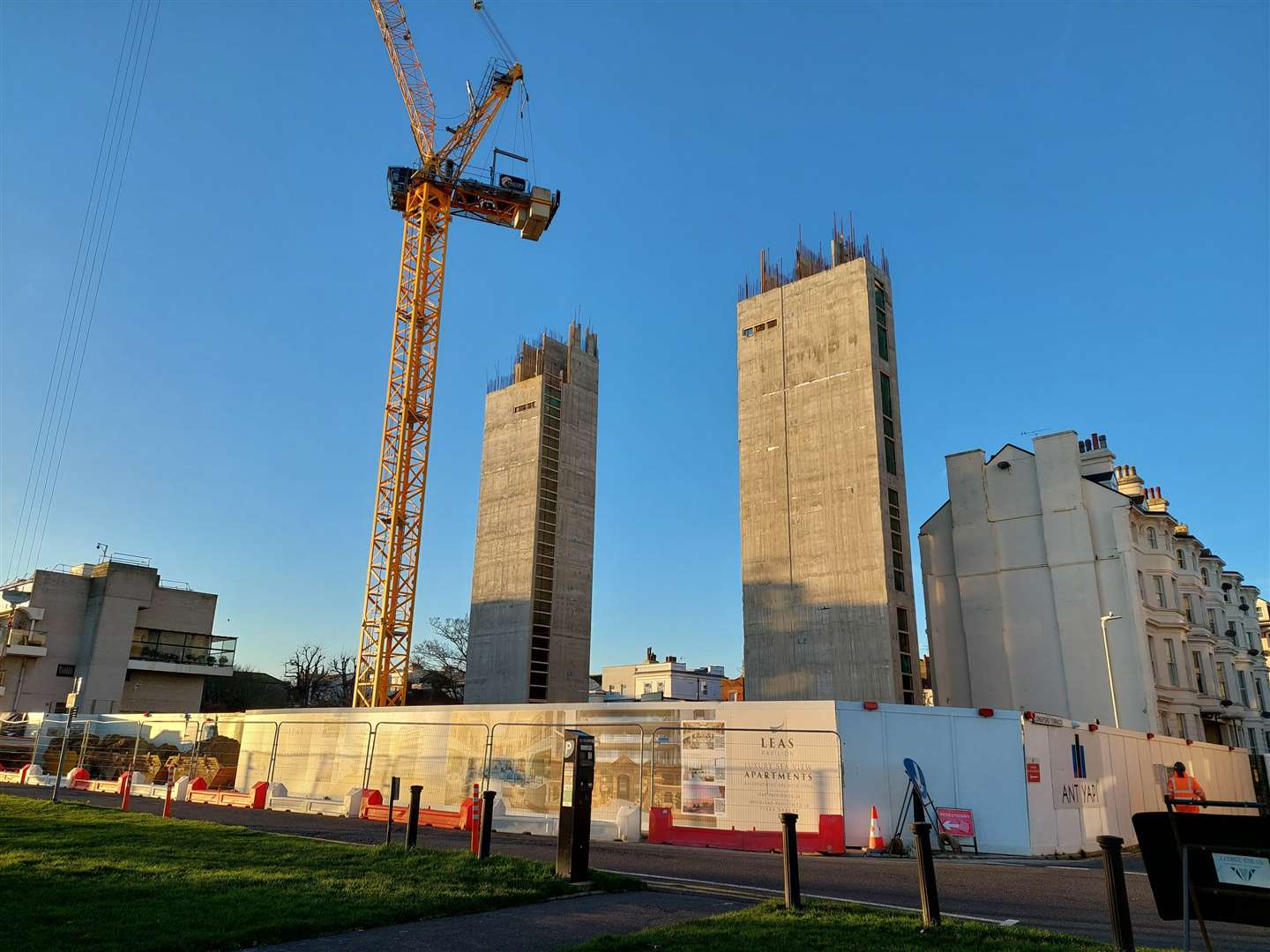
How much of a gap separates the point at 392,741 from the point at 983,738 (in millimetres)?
15604

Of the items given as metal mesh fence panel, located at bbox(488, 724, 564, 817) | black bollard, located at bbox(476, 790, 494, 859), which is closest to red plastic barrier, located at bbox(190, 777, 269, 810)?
metal mesh fence panel, located at bbox(488, 724, 564, 817)

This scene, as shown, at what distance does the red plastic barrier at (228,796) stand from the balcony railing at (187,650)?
156 ft

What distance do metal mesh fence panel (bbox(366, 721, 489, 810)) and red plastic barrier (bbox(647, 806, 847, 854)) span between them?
269 inches

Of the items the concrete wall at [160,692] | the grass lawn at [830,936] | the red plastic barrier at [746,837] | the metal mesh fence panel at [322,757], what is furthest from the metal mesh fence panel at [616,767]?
the concrete wall at [160,692]

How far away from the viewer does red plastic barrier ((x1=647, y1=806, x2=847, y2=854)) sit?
16.0m

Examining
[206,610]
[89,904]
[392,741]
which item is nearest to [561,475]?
[206,610]

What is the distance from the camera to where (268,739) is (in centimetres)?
2809

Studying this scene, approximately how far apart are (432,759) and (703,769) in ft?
27.5

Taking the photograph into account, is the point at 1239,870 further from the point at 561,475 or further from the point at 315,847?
the point at 561,475

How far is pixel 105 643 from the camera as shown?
61.5 m

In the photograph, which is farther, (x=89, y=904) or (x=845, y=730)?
(x=845, y=730)

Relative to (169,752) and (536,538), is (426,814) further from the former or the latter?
(536,538)

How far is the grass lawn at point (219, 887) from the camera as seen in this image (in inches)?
289

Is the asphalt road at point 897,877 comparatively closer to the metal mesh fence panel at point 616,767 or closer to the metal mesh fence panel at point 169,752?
the metal mesh fence panel at point 616,767
